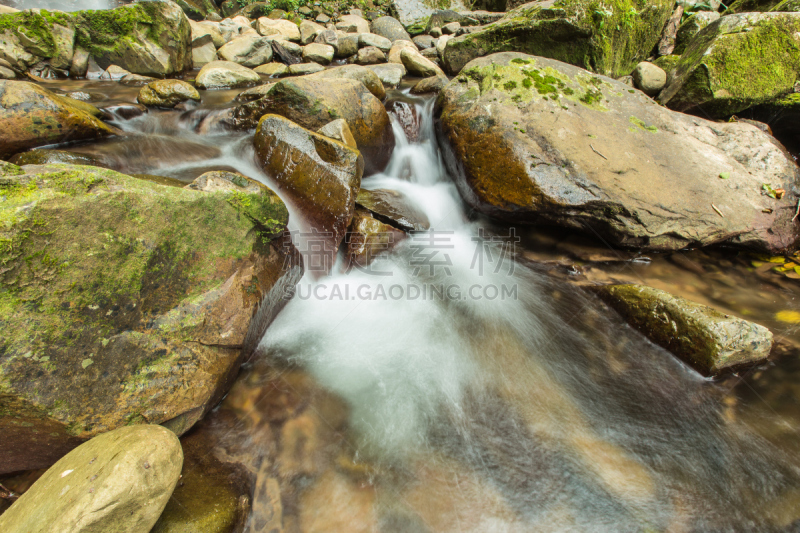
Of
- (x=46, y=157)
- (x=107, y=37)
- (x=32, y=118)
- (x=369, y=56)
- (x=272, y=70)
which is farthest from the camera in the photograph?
(x=369, y=56)

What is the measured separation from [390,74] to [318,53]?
3409 mm

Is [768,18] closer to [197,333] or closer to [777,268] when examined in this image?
[777,268]

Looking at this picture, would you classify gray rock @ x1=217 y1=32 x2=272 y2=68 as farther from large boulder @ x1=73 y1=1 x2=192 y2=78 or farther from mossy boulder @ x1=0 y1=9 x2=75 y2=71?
mossy boulder @ x1=0 y1=9 x2=75 y2=71

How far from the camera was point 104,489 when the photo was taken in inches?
59.4

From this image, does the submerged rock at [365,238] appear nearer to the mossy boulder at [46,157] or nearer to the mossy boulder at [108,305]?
the mossy boulder at [108,305]

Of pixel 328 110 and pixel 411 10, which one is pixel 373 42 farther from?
pixel 328 110

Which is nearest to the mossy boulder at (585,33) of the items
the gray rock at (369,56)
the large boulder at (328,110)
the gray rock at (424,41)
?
the gray rock at (369,56)

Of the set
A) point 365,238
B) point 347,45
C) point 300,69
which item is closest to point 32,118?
point 365,238

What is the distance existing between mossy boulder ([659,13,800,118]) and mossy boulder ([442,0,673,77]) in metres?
1.81

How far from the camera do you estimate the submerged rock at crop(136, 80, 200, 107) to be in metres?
5.58

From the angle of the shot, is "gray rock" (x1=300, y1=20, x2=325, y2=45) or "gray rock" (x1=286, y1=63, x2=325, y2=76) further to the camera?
"gray rock" (x1=300, y1=20, x2=325, y2=45)

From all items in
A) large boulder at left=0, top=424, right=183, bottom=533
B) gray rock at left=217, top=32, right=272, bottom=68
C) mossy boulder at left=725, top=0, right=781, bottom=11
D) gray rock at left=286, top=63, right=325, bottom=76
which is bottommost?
large boulder at left=0, top=424, right=183, bottom=533

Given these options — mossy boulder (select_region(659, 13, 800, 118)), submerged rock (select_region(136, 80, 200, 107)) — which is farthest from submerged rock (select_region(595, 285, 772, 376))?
submerged rock (select_region(136, 80, 200, 107))

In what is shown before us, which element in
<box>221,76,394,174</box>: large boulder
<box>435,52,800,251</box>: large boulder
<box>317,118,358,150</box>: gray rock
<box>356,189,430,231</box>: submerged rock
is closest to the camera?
<box>435,52,800,251</box>: large boulder
